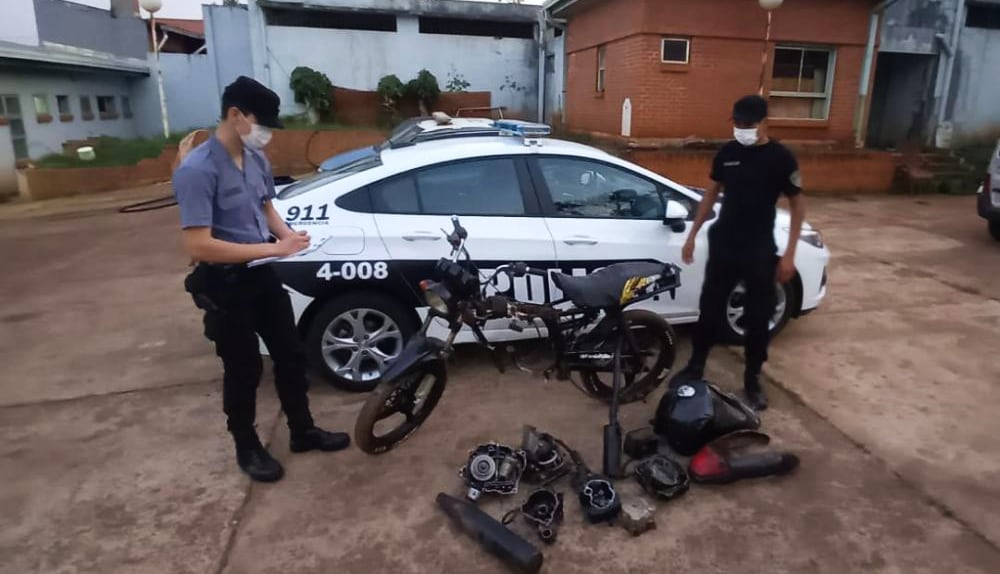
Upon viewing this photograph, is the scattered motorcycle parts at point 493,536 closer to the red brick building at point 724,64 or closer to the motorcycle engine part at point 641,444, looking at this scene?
the motorcycle engine part at point 641,444

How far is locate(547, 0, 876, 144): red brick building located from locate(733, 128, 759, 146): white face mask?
8.39m

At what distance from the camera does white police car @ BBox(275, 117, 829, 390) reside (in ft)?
12.9

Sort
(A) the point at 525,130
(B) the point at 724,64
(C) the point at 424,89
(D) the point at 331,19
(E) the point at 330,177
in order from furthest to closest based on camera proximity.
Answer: (D) the point at 331,19, (C) the point at 424,89, (B) the point at 724,64, (A) the point at 525,130, (E) the point at 330,177

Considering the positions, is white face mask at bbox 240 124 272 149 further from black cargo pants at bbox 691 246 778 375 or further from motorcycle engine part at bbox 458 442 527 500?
black cargo pants at bbox 691 246 778 375

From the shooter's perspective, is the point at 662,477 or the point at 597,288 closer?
the point at 662,477

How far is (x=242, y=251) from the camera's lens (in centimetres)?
273

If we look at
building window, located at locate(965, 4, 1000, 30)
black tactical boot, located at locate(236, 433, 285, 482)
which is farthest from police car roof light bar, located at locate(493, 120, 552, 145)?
building window, located at locate(965, 4, 1000, 30)

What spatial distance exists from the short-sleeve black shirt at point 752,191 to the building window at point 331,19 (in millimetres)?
16340

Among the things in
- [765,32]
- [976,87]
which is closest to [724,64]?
[765,32]

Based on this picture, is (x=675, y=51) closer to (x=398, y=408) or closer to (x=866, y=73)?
(x=866, y=73)

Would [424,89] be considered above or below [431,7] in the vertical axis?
below

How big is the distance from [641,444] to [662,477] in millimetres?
293

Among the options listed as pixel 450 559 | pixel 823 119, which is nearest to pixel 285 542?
pixel 450 559

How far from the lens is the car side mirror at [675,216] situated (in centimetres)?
421
